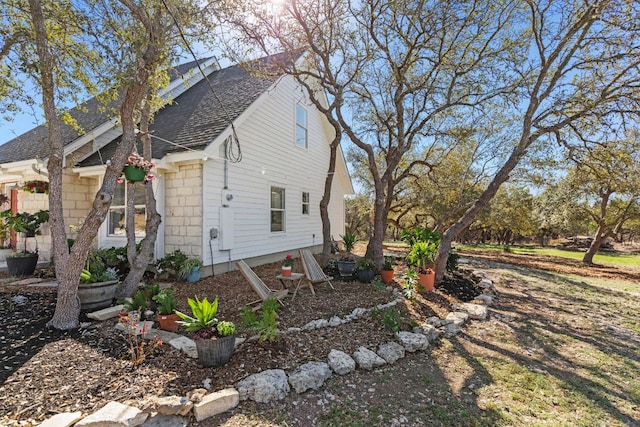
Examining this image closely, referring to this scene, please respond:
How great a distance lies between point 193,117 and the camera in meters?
8.38

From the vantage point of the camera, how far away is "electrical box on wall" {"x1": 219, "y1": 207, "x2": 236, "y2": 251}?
24.1ft

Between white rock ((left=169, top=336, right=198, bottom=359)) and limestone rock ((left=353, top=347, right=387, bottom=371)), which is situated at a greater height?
white rock ((left=169, top=336, right=198, bottom=359))

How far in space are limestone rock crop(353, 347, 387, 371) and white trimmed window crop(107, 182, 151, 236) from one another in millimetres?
6064

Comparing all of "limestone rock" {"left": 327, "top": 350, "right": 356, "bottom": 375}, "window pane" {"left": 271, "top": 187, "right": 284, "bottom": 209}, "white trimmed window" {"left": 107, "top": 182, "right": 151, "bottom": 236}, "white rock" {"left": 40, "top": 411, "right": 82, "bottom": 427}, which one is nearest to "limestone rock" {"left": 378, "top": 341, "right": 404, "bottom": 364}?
"limestone rock" {"left": 327, "top": 350, "right": 356, "bottom": 375}

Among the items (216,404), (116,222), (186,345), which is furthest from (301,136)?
(216,404)

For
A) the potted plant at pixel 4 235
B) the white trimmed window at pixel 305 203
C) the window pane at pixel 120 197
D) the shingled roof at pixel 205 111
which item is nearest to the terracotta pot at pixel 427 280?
the shingled roof at pixel 205 111

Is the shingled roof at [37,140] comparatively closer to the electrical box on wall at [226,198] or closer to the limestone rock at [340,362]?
the electrical box on wall at [226,198]

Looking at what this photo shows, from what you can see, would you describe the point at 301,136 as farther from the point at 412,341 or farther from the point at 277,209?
the point at 412,341

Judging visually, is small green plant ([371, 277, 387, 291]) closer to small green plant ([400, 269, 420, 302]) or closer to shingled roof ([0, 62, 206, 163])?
small green plant ([400, 269, 420, 302])

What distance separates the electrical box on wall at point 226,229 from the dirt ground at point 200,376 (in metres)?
3.00

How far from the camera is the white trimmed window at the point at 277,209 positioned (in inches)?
382

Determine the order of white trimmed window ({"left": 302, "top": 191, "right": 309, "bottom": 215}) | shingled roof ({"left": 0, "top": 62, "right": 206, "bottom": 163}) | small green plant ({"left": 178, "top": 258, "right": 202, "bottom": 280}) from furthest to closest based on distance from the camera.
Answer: white trimmed window ({"left": 302, "top": 191, "right": 309, "bottom": 215}) < shingled roof ({"left": 0, "top": 62, "right": 206, "bottom": 163}) < small green plant ({"left": 178, "top": 258, "right": 202, "bottom": 280})

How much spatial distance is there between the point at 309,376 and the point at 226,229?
16.7 ft

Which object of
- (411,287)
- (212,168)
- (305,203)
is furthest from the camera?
(305,203)
